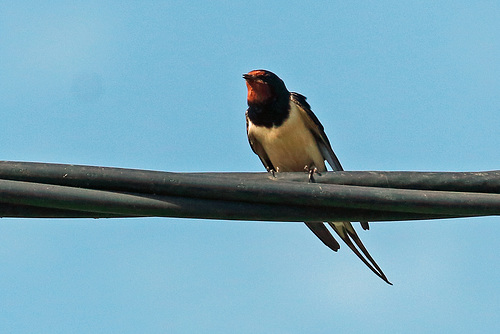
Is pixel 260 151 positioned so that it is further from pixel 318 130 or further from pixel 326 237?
pixel 326 237

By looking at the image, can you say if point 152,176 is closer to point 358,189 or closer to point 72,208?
point 72,208

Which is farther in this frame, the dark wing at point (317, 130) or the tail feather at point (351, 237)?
the dark wing at point (317, 130)

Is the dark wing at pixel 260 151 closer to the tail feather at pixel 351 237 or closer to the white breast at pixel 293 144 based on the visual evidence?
the white breast at pixel 293 144

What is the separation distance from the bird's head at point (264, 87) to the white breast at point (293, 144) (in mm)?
180

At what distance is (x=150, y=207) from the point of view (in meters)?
2.72

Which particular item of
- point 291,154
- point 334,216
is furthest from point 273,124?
point 334,216

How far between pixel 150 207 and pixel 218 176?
0.27 metres

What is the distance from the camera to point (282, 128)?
20.4ft

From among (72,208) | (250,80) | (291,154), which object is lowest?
(72,208)

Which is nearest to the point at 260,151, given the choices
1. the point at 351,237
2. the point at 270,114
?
the point at 270,114

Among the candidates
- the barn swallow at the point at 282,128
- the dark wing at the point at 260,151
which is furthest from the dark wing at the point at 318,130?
the dark wing at the point at 260,151

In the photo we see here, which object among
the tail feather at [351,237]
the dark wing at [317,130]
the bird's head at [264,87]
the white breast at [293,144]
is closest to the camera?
the tail feather at [351,237]

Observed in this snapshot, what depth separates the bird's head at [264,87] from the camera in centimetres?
643

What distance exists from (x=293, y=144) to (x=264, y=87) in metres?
0.61
